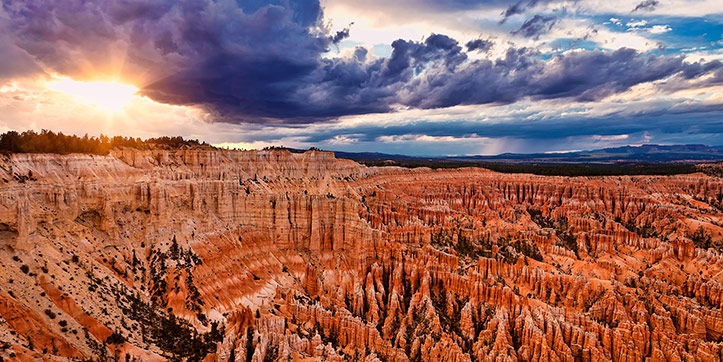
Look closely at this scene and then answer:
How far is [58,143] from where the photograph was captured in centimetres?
4150

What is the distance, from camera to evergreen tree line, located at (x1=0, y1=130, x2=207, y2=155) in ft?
126

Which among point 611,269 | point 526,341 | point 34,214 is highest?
point 34,214

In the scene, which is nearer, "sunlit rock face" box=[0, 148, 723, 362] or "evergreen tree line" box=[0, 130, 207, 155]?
"sunlit rock face" box=[0, 148, 723, 362]

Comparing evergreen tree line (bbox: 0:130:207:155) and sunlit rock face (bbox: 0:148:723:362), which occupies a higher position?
evergreen tree line (bbox: 0:130:207:155)

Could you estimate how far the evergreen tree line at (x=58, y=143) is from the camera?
38.5m

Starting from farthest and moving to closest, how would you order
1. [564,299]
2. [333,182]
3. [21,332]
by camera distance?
[333,182] < [564,299] < [21,332]

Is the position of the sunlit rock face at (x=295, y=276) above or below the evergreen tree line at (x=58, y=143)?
→ below

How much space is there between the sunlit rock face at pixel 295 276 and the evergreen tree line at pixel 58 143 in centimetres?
159

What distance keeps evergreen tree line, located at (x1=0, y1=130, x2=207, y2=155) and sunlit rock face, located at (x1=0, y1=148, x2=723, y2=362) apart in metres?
1.59

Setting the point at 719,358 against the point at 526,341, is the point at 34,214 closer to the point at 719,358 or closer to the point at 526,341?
the point at 526,341

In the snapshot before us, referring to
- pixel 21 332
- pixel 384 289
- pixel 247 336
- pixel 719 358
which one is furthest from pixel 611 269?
pixel 21 332

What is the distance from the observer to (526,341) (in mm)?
36281

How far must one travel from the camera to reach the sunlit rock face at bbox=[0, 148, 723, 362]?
30.4 m

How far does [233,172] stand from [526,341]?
1679 inches
